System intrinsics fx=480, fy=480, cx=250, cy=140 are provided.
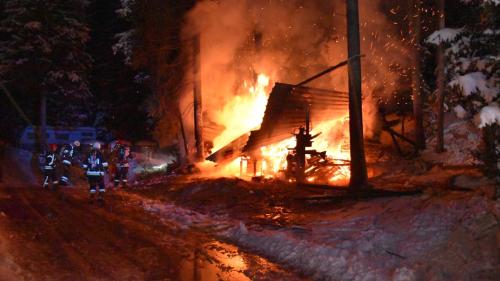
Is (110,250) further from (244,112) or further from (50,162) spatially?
(244,112)

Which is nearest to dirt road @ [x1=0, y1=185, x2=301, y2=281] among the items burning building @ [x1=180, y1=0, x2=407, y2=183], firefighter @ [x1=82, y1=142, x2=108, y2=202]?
firefighter @ [x1=82, y1=142, x2=108, y2=202]

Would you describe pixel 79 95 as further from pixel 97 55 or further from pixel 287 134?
pixel 287 134

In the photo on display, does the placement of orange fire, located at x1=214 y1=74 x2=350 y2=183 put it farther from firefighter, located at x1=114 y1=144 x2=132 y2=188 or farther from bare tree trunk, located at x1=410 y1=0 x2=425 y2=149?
firefighter, located at x1=114 y1=144 x2=132 y2=188

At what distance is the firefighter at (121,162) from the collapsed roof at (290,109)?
4484 millimetres

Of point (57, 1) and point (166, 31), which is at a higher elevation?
point (57, 1)

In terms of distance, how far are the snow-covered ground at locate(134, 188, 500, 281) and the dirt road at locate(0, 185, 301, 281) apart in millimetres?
534

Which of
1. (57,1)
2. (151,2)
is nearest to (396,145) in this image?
(151,2)

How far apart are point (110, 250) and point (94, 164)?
5975 millimetres

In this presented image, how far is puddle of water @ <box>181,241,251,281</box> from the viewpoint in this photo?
7039 millimetres

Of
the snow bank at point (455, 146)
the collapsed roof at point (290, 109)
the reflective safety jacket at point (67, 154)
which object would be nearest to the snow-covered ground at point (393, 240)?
the collapsed roof at point (290, 109)

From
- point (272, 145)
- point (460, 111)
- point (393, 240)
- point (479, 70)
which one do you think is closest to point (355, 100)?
point (460, 111)

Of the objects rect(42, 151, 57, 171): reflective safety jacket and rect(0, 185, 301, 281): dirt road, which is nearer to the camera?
rect(0, 185, 301, 281): dirt road

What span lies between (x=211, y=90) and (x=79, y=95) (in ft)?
44.9

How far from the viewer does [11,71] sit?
98.6 ft
